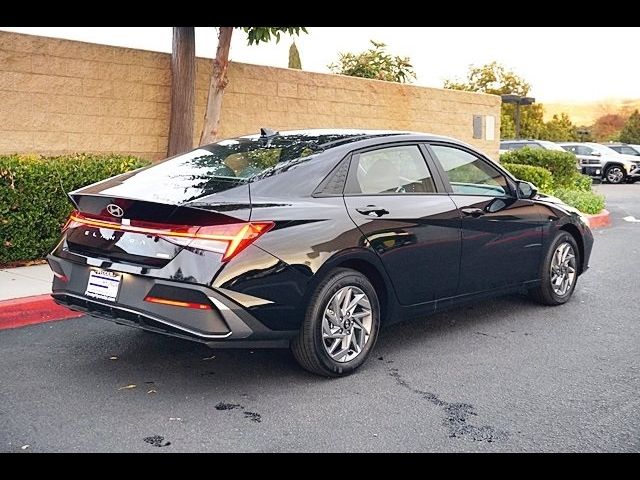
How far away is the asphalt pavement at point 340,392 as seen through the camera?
3.64 metres

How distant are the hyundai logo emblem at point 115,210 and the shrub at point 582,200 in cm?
1072

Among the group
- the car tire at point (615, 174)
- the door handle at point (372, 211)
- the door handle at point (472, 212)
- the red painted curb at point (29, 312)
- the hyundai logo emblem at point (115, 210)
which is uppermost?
the hyundai logo emblem at point (115, 210)

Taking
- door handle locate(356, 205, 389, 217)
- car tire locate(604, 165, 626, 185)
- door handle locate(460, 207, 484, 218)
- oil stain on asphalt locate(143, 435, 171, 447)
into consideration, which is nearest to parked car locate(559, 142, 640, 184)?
car tire locate(604, 165, 626, 185)

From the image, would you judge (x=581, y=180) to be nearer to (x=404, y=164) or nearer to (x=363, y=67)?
(x=363, y=67)

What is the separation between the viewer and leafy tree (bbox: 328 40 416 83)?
1897 cm

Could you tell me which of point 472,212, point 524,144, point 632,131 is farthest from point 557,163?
point 632,131

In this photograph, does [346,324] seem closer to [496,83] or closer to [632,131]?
[496,83]

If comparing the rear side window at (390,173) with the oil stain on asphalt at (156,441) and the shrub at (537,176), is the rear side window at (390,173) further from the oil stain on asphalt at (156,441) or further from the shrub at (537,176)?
the shrub at (537,176)

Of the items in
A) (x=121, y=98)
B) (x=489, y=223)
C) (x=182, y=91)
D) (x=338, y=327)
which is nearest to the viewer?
(x=338, y=327)

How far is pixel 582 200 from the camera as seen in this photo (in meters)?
13.5

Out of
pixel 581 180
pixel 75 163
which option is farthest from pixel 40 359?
pixel 581 180

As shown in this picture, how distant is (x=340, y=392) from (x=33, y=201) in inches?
170

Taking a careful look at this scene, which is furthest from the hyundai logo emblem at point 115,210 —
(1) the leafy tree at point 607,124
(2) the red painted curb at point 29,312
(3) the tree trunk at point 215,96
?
(1) the leafy tree at point 607,124
